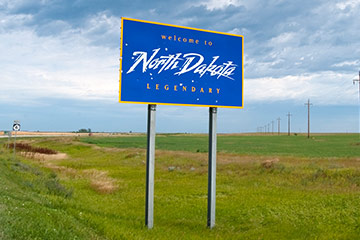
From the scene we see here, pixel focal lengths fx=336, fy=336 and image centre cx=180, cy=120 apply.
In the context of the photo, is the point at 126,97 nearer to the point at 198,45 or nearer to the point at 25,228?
the point at 198,45

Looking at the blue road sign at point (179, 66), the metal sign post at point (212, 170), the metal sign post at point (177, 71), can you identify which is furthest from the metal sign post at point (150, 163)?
the metal sign post at point (212, 170)

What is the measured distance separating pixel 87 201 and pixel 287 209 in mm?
7556

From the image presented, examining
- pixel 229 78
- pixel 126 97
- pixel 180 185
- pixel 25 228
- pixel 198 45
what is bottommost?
pixel 180 185

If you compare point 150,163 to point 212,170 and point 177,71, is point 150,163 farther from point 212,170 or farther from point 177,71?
point 177,71

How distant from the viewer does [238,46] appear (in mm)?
10688

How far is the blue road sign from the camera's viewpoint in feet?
29.7

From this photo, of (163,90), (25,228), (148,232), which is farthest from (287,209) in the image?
(25,228)

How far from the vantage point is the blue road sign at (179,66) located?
9.05m

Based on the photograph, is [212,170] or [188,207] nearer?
[212,170]

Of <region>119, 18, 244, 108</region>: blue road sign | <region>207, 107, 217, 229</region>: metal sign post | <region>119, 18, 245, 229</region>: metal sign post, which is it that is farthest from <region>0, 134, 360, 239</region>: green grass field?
<region>119, 18, 244, 108</region>: blue road sign

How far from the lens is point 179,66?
9648mm

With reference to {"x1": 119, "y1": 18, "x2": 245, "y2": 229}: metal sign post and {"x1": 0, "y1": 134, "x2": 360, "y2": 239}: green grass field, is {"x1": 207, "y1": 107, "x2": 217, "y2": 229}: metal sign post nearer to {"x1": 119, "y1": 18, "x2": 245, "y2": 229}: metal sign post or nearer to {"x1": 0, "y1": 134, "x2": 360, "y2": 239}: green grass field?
{"x1": 119, "y1": 18, "x2": 245, "y2": 229}: metal sign post

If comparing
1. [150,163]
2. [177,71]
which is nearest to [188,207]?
[150,163]

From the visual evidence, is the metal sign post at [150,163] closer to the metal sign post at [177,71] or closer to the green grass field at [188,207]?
the metal sign post at [177,71]
